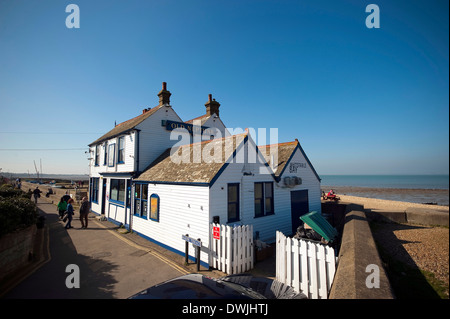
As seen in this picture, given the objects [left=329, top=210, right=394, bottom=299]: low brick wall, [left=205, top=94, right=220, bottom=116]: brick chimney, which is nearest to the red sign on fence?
[left=329, top=210, right=394, bottom=299]: low brick wall

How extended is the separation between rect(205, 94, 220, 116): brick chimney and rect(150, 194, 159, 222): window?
10.9 m

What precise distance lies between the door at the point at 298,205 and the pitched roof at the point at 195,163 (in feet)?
19.8

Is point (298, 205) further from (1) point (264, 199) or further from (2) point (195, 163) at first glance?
(2) point (195, 163)

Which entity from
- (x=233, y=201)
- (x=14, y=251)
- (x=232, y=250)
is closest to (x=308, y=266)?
(x=232, y=250)

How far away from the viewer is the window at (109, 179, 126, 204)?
14900mm

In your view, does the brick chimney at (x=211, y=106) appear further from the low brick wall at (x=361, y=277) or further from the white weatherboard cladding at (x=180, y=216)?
the low brick wall at (x=361, y=277)

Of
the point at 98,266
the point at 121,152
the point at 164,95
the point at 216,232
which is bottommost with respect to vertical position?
the point at 98,266

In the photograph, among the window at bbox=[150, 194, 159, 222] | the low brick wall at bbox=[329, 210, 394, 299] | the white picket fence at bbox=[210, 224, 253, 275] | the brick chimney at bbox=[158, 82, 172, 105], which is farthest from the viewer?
the brick chimney at bbox=[158, 82, 172, 105]

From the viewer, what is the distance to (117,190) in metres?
15.5

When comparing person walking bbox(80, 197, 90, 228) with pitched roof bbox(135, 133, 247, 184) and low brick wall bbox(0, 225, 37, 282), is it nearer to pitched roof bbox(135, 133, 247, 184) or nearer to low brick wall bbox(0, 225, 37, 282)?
pitched roof bbox(135, 133, 247, 184)

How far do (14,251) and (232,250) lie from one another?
8.15m

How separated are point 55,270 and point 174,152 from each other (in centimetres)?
836
